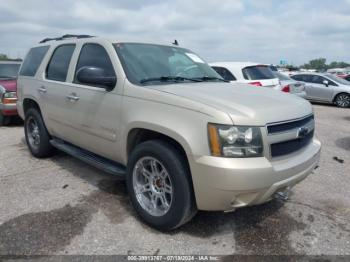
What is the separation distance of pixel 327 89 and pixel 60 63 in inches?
534

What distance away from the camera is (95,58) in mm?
4227

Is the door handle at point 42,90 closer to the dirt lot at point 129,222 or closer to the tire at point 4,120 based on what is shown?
the dirt lot at point 129,222

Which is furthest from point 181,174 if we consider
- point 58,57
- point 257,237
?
point 58,57

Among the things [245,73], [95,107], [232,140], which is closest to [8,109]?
[95,107]

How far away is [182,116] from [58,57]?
9.26 ft

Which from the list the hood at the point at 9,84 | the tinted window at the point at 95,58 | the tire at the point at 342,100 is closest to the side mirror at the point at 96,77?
the tinted window at the point at 95,58

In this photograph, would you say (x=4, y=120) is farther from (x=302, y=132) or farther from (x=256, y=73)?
(x=302, y=132)

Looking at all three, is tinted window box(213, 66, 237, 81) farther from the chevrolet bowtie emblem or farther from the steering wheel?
the chevrolet bowtie emblem

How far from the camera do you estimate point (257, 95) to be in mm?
3539

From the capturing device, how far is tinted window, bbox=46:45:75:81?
4.75 m

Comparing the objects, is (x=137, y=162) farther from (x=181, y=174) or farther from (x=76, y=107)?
(x=76, y=107)

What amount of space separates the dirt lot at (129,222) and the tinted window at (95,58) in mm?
1541

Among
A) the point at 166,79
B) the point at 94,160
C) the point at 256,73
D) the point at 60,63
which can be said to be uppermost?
the point at 60,63

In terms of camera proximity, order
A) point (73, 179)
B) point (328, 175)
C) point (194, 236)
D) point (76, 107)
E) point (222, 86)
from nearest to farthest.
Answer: point (194, 236), point (222, 86), point (76, 107), point (73, 179), point (328, 175)
